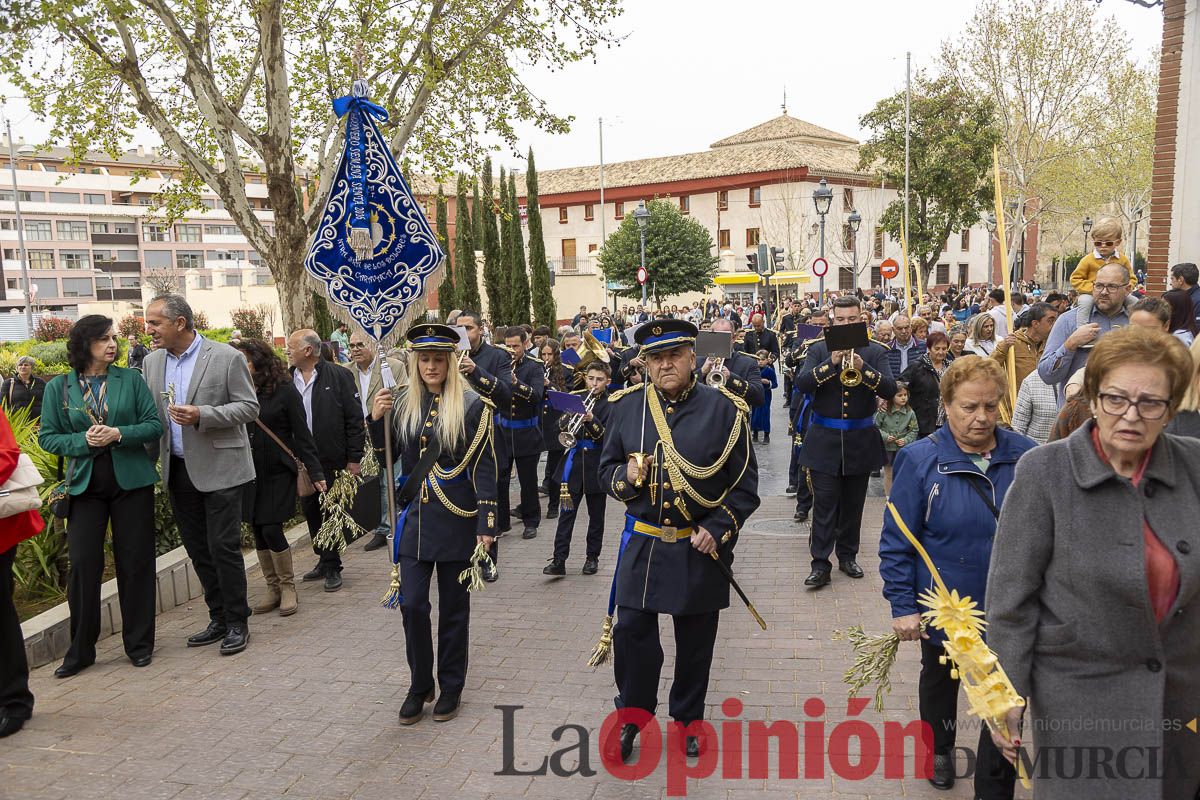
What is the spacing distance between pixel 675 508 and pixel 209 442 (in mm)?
3369

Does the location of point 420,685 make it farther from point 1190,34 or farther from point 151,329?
point 1190,34

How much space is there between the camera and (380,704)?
512cm

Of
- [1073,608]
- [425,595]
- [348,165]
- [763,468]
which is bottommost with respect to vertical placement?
[763,468]

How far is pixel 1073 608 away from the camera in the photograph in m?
2.57

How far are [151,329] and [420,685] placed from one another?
283 centimetres

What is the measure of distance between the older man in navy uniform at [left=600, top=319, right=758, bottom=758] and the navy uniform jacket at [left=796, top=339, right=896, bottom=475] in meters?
2.82

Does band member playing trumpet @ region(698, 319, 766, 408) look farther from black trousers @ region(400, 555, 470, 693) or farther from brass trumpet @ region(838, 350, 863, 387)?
black trousers @ region(400, 555, 470, 693)

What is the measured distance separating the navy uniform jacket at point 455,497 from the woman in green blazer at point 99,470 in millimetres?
1797

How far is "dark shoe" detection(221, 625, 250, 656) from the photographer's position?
19.5 ft

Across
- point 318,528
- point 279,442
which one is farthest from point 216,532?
point 318,528

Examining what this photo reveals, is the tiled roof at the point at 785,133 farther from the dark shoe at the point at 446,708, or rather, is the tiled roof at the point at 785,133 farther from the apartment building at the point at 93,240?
the dark shoe at the point at 446,708

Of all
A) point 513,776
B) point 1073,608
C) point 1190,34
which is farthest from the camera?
point 1190,34

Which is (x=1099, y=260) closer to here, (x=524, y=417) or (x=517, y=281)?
(x=524, y=417)

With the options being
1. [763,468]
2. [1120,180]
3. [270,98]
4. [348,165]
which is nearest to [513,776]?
[348,165]
